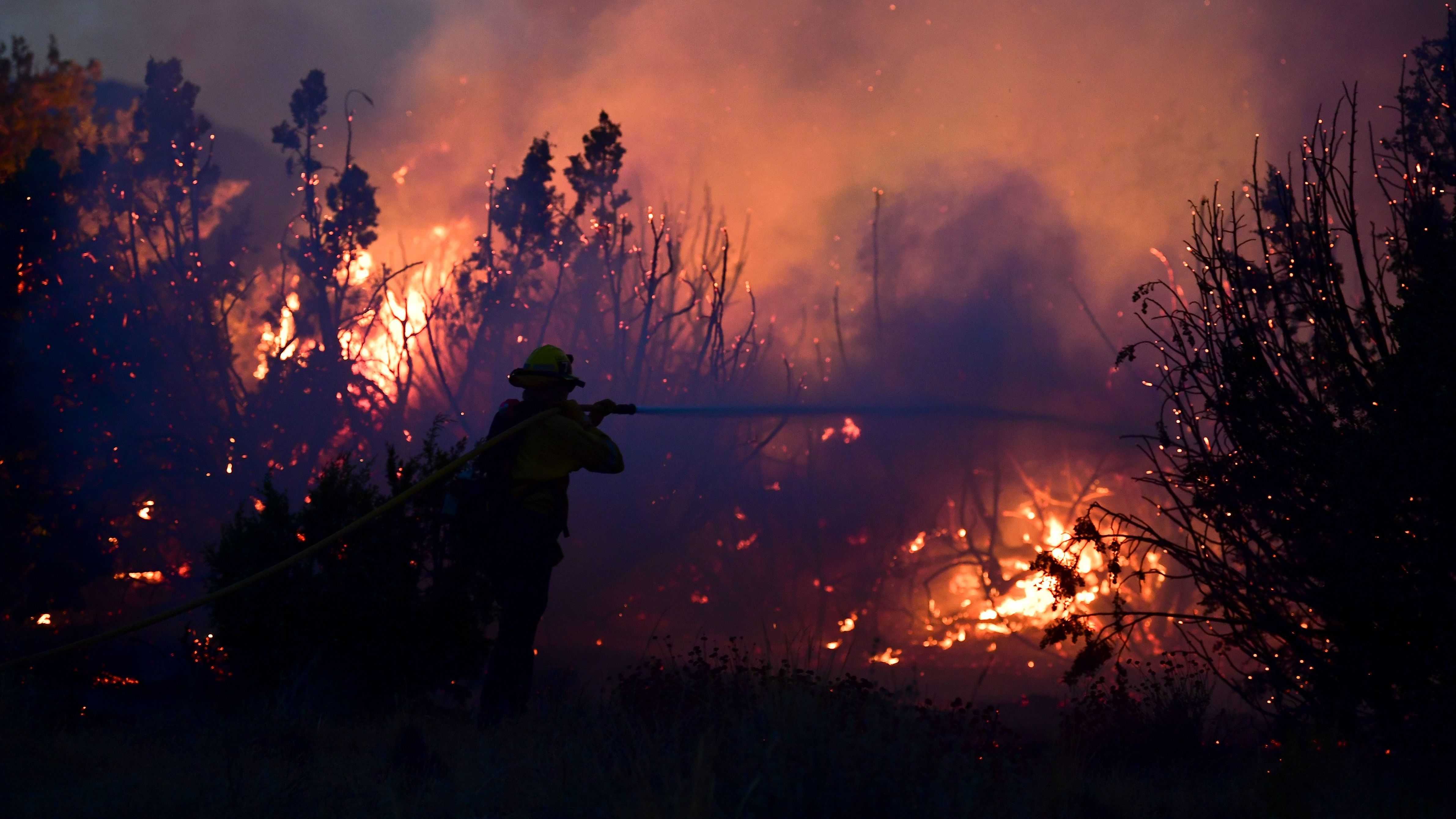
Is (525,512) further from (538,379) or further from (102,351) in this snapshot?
(102,351)

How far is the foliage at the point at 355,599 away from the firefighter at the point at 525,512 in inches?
23.0

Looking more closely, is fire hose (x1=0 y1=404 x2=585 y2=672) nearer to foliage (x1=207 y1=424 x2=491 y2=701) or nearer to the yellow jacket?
the yellow jacket

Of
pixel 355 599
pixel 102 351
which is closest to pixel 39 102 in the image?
pixel 102 351

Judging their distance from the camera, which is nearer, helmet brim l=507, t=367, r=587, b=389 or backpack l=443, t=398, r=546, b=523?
backpack l=443, t=398, r=546, b=523

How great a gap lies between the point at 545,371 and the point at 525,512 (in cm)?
113

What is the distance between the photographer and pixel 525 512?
23.7 feet

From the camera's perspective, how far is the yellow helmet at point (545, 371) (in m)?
7.39

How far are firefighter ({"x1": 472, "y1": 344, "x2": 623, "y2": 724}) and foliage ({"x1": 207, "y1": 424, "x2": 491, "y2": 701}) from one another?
58 centimetres

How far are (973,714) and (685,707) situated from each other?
203 cm

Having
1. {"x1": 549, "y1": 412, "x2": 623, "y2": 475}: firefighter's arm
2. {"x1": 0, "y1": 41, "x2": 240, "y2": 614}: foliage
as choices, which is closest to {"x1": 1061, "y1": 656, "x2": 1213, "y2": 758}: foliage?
{"x1": 549, "y1": 412, "x2": 623, "y2": 475}: firefighter's arm

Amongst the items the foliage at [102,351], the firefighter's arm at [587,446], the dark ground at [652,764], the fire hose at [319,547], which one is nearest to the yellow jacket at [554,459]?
the firefighter's arm at [587,446]

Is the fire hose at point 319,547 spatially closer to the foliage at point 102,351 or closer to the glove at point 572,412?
the glove at point 572,412

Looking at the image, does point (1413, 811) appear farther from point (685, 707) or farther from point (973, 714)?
point (685, 707)

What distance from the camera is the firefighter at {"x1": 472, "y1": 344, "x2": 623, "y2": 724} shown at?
23.4ft
